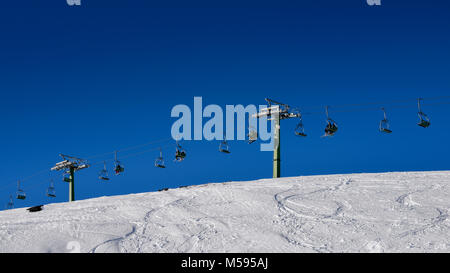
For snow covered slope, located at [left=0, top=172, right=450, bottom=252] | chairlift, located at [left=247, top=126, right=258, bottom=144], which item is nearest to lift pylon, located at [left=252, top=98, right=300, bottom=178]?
chairlift, located at [left=247, top=126, right=258, bottom=144]

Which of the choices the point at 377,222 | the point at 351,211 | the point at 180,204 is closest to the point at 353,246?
the point at 377,222

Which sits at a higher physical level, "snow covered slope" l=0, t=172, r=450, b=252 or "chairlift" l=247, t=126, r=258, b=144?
"chairlift" l=247, t=126, r=258, b=144

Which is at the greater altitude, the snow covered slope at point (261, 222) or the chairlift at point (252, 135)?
the chairlift at point (252, 135)

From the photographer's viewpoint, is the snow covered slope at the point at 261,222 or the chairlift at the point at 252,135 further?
the chairlift at the point at 252,135

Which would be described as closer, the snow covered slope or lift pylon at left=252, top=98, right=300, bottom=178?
the snow covered slope

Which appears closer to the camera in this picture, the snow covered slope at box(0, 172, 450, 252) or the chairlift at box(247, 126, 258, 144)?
the snow covered slope at box(0, 172, 450, 252)

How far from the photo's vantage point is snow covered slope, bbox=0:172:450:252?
7.22m

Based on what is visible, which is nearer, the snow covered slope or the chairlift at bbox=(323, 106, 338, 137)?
the snow covered slope

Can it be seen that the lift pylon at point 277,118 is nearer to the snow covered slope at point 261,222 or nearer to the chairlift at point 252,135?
the chairlift at point 252,135

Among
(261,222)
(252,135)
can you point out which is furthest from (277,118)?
(261,222)

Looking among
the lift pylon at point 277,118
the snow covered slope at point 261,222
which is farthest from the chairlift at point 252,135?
the snow covered slope at point 261,222

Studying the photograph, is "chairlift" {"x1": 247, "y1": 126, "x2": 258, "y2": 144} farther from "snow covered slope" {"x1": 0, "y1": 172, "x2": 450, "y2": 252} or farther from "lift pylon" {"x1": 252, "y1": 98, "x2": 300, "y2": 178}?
"snow covered slope" {"x1": 0, "y1": 172, "x2": 450, "y2": 252}

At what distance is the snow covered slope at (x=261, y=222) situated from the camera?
7223 millimetres
